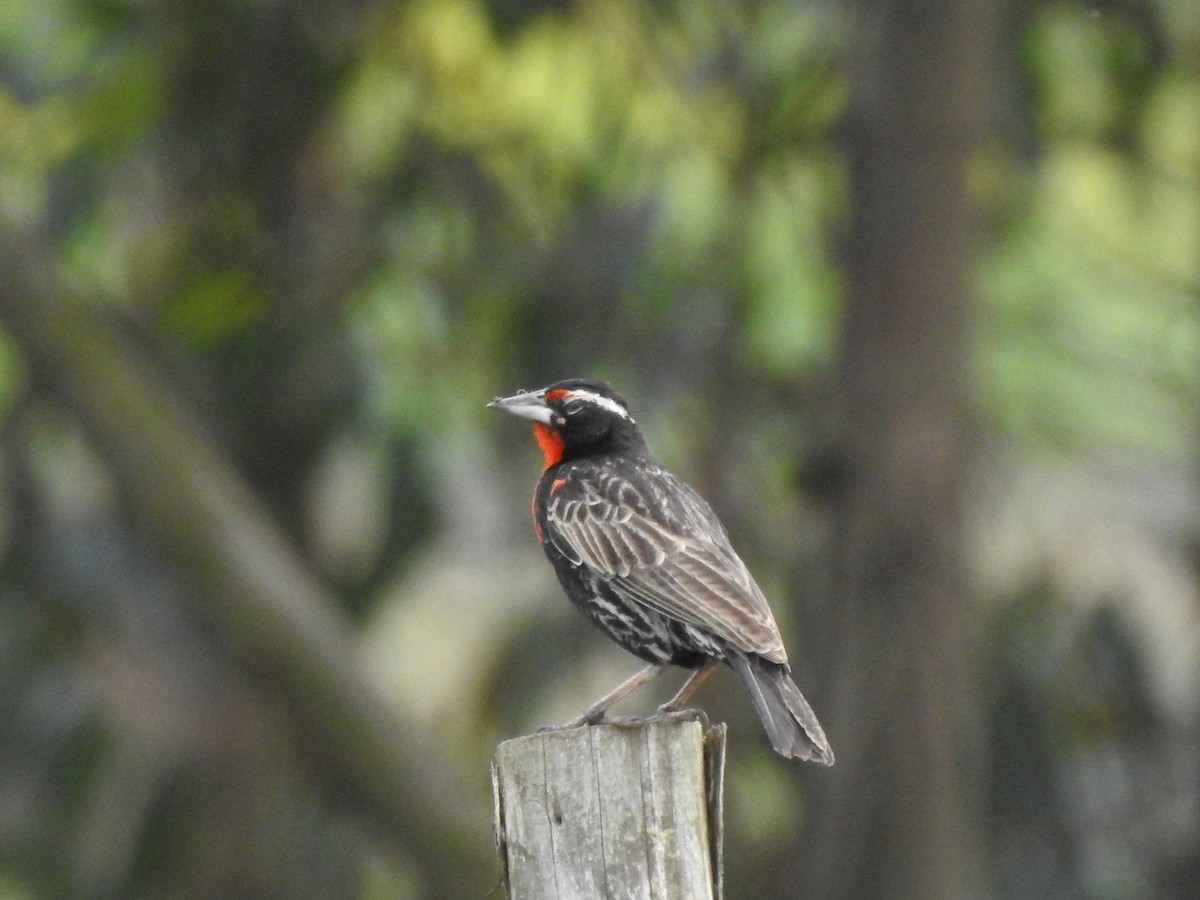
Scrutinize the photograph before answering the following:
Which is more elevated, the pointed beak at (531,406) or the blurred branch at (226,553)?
the blurred branch at (226,553)

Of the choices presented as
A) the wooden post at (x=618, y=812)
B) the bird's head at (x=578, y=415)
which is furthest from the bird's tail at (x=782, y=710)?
the bird's head at (x=578, y=415)

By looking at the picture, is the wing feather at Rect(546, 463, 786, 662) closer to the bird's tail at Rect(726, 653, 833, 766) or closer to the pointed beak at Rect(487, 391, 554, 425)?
the bird's tail at Rect(726, 653, 833, 766)

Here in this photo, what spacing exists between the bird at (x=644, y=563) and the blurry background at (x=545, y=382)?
9.67 feet

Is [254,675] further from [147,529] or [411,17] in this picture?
[411,17]

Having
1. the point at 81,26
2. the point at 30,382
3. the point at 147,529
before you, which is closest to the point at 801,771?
the point at 147,529

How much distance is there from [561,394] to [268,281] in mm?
4150

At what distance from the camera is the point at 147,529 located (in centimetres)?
821

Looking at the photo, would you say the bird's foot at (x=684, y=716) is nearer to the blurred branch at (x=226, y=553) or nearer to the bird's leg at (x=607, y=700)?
the bird's leg at (x=607, y=700)

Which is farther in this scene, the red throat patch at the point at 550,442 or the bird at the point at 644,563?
the red throat patch at the point at 550,442

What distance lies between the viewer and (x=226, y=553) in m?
8.09

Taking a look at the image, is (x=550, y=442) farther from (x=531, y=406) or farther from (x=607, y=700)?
(x=607, y=700)

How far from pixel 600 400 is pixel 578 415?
66mm

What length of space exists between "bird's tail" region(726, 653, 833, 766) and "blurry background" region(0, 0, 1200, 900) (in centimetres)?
364

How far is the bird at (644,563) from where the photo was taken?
4.27m
